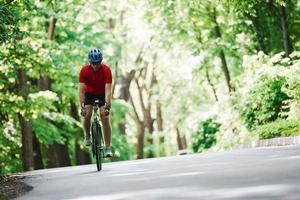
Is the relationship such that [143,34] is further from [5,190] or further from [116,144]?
[5,190]

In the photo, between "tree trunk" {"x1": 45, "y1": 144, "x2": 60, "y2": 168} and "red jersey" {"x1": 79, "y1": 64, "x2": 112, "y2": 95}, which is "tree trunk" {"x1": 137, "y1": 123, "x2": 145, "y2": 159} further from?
"red jersey" {"x1": 79, "y1": 64, "x2": 112, "y2": 95}

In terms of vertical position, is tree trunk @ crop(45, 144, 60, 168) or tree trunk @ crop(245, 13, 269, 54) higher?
tree trunk @ crop(245, 13, 269, 54)

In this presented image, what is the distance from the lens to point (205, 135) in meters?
27.1

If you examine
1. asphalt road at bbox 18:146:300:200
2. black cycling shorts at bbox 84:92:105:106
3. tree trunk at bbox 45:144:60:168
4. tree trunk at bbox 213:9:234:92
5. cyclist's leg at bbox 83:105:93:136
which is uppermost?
tree trunk at bbox 213:9:234:92

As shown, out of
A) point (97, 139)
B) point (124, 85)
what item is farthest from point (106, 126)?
point (124, 85)

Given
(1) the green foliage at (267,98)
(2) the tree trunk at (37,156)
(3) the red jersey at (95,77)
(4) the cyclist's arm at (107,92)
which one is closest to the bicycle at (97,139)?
(3) the red jersey at (95,77)

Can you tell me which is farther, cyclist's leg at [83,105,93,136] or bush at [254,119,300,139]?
bush at [254,119,300,139]

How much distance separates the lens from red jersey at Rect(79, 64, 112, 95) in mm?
13031

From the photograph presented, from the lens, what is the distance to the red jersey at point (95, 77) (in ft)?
42.8

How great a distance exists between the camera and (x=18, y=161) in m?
27.2

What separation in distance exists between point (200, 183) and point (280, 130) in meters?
9.68

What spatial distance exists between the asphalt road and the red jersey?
229cm

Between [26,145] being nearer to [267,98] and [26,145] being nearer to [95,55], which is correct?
[267,98]

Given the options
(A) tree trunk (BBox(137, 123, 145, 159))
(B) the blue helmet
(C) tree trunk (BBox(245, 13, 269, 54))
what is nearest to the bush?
(B) the blue helmet
